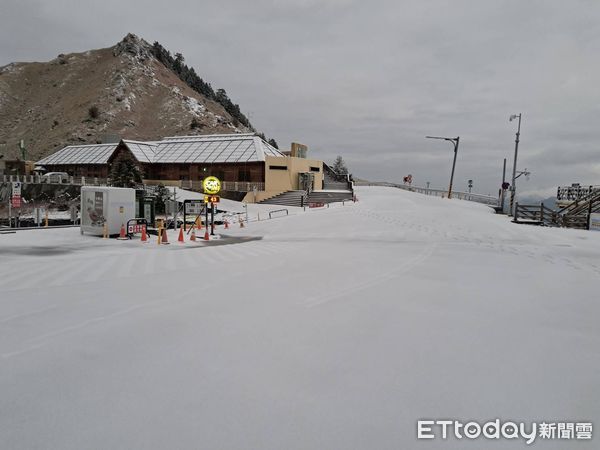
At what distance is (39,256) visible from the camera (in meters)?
12.5

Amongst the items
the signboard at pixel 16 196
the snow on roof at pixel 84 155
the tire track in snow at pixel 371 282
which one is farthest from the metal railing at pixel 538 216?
the snow on roof at pixel 84 155

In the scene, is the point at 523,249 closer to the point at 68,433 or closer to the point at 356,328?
the point at 356,328

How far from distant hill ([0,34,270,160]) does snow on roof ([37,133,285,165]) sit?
29.3m

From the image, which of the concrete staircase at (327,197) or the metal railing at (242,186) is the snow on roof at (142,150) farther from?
the concrete staircase at (327,197)

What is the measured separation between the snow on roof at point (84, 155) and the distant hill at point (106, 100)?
2418cm

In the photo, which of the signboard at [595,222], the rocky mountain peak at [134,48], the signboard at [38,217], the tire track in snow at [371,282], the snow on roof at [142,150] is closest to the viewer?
the tire track in snow at [371,282]

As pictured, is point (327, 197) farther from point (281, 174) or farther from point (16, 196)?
point (16, 196)

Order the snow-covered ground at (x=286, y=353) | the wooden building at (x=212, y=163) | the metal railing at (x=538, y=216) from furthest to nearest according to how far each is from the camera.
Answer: the wooden building at (x=212, y=163), the metal railing at (x=538, y=216), the snow-covered ground at (x=286, y=353)

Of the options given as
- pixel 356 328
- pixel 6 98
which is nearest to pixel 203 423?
pixel 356 328

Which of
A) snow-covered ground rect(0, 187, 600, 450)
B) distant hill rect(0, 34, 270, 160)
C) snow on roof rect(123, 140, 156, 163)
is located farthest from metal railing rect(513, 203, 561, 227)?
distant hill rect(0, 34, 270, 160)

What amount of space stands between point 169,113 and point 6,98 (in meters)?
75.4

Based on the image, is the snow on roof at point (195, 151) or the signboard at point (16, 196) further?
the snow on roof at point (195, 151)

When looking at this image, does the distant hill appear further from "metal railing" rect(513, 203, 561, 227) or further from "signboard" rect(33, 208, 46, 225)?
"metal railing" rect(513, 203, 561, 227)

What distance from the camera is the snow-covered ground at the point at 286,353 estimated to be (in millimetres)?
3553
